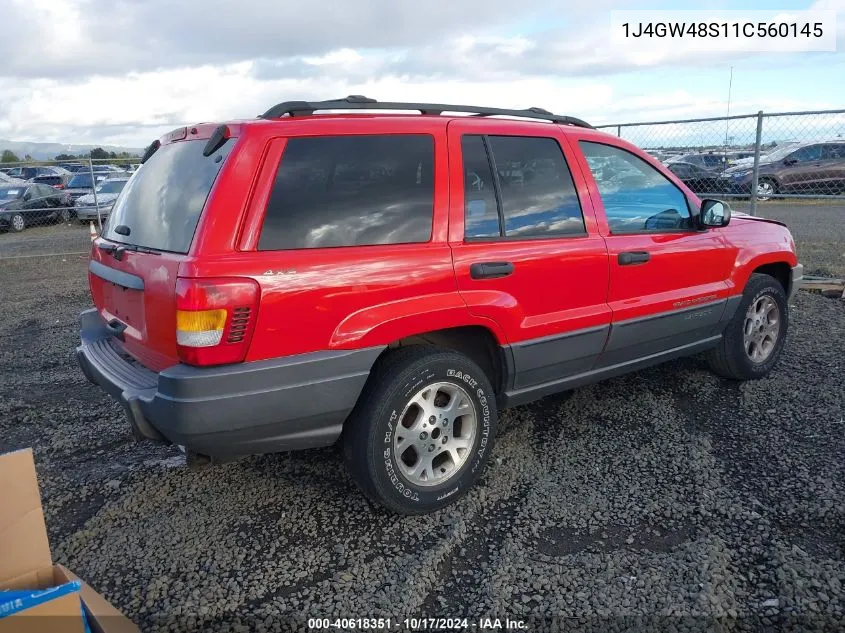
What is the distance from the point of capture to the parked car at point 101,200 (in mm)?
17234

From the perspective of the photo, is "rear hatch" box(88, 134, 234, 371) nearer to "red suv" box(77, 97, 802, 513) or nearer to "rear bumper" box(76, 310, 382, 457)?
"red suv" box(77, 97, 802, 513)

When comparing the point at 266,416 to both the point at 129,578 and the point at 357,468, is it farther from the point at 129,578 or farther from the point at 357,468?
the point at 129,578

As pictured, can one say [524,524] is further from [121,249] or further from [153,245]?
[121,249]

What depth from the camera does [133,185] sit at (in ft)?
11.9

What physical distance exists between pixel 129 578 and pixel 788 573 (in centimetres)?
272

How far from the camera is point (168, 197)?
3150mm

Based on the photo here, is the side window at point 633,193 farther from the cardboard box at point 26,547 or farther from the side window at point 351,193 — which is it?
the cardboard box at point 26,547

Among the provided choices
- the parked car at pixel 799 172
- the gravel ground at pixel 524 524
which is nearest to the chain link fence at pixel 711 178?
the parked car at pixel 799 172

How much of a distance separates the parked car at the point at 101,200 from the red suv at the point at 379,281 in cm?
1501

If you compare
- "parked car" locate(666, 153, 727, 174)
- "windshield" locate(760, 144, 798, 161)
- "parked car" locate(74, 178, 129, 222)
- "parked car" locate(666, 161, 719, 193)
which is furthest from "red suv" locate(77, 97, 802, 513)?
"parked car" locate(74, 178, 129, 222)

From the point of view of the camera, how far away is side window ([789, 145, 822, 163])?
11.4 m

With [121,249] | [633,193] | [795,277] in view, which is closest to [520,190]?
[633,193]

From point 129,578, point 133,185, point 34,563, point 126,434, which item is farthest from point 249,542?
point 133,185

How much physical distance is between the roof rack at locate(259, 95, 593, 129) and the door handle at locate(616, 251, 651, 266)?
896 mm
